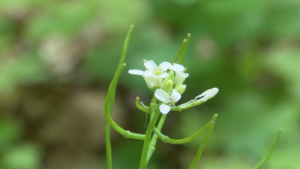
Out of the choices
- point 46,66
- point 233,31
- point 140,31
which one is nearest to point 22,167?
point 46,66

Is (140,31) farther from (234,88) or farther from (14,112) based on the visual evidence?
(14,112)

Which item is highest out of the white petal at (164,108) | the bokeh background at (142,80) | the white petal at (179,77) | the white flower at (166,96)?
the white petal at (179,77)

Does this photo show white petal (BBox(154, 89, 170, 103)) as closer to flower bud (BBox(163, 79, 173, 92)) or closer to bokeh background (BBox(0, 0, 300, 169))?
flower bud (BBox(163, 79, 173, 92))

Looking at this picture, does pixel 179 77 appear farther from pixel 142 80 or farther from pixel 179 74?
pixel 142 80

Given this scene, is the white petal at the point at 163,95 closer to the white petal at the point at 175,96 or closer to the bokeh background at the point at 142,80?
the white petal at the point at 175,96

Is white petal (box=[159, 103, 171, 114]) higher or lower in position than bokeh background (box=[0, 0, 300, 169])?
higher

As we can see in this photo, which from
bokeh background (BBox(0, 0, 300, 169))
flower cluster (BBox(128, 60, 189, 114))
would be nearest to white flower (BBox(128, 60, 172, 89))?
flower cluster (BBox(128, 60, 189, 114))

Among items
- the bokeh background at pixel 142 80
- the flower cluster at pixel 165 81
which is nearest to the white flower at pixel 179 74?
the flower cluster at pixel 165 81

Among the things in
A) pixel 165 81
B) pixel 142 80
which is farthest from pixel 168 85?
pixel 142 80
